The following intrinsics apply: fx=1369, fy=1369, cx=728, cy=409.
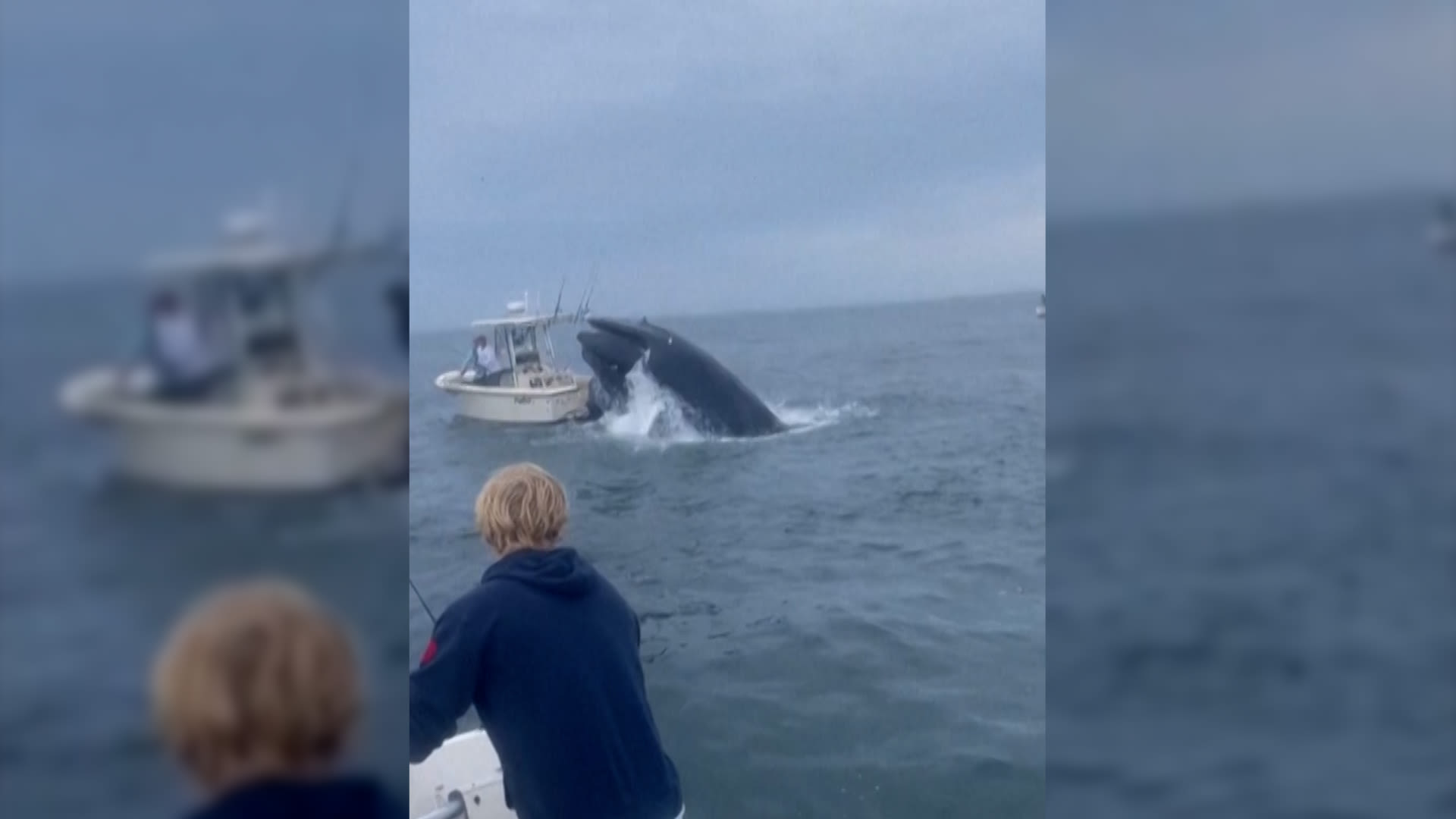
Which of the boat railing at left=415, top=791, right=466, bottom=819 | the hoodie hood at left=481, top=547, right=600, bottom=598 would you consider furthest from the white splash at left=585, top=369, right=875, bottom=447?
the hoodie hood at left=481, top=547, right=600, bottom=598

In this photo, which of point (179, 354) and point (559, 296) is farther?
point (559, 296)

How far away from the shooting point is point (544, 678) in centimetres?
226

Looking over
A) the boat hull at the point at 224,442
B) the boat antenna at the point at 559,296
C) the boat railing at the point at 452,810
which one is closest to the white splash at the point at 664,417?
the boat antenna at the point at 559,296

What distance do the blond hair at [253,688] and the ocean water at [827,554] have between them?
1.72 meters

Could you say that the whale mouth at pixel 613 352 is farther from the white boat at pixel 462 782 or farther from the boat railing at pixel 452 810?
the boat railing at pixel 452 810

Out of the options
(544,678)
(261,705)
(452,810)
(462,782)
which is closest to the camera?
(261,705)

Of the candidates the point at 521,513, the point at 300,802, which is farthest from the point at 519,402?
the point at 300,802

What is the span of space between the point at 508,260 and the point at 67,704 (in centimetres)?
A: 200

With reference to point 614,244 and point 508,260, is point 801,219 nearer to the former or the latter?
point 614,244

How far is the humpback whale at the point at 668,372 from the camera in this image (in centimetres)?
343

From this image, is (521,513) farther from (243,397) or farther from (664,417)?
(664,417)

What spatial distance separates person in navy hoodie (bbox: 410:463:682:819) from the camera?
2229mm

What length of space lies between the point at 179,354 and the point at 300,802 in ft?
1.61

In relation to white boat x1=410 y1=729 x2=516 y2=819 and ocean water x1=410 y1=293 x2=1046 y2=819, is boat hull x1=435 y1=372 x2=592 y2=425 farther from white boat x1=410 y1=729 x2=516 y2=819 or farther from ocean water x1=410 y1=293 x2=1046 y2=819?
white boat x1=410 y1=729 x2=516 y2=819
